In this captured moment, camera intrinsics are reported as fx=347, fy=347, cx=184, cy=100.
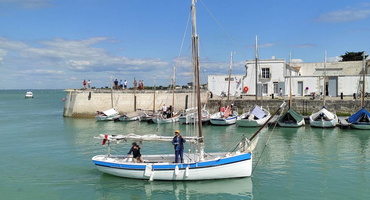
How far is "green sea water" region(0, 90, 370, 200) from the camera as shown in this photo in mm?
15688

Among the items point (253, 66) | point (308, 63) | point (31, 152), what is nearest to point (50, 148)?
point (31, 152)

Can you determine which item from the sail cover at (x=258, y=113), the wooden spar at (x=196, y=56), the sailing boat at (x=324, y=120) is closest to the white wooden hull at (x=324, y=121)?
the sailing boat at (x=324, y=120)

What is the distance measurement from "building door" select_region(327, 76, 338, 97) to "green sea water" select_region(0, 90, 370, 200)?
15400 millimetres

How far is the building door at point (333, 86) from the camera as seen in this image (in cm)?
4659

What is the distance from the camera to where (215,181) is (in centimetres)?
1694

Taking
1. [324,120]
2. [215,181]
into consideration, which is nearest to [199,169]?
[215,181]

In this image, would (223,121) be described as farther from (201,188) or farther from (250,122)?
(201,188)

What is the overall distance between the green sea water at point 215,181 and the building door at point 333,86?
1540 centimetres

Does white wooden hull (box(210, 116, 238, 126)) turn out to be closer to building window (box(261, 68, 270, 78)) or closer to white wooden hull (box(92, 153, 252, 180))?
building window (box(261, 68, 270, 78))

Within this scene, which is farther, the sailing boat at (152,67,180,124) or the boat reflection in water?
the sailing boat at (152,67,180,124)

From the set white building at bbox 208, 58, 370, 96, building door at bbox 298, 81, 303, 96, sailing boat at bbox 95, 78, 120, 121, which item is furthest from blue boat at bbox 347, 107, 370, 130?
sailing boat at bbox 95, 78, 120, 121

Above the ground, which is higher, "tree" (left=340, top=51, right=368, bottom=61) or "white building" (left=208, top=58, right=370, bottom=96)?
"tree" (left=340, top=51, right=368, bottom=61)

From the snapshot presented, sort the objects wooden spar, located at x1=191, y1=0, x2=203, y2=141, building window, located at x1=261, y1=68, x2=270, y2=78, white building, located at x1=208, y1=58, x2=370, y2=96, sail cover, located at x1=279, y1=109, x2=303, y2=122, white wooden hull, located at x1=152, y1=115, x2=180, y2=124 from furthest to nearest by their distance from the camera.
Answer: building window, located at x1=261, y1=68, x2=270, y2=78 < white building, located at x1=208, y1=58, x2=370, y2=96 < white wooden hull, located at x1=152, y1=115, x2=180, y2=124 < sail cover, located at x1=279, y1=109, x2=303, y2=122 < wooden spar, located at x1=191, y1=0, x2=203, y2=141

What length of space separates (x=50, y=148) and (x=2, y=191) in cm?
1055
